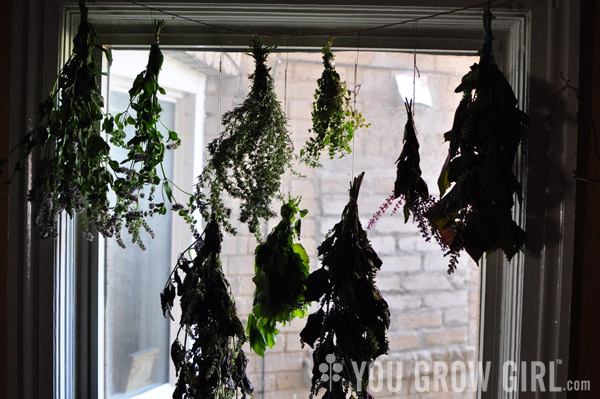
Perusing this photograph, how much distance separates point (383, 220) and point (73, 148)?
94 centimetres

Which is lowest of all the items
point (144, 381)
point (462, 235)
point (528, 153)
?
point (144, 381)

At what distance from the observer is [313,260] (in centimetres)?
167

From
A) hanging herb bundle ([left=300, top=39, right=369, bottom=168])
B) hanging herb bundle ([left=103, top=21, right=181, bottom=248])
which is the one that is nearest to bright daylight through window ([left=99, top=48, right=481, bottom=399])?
hanging herb bundle ([left=300, top=39, right=369, bottom=168])

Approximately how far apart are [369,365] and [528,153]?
68 centimetres

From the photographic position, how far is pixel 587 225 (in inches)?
52.1

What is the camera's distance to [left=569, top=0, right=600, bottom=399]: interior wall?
51.8 inches

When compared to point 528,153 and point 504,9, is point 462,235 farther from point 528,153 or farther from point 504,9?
point 504,9

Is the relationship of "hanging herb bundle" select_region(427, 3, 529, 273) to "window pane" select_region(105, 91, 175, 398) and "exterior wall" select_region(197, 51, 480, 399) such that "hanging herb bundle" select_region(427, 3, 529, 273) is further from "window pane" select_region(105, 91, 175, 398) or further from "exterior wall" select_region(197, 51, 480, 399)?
"window pane" select_region(105, 91, 175, 398)

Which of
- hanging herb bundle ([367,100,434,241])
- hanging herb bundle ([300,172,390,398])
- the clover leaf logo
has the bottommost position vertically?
the clover leaf logo

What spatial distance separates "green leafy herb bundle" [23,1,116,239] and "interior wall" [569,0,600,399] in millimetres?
1207

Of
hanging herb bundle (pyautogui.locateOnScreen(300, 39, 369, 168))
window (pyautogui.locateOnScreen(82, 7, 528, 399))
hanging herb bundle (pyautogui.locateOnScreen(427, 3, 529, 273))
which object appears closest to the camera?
hanging herb bundle (pyautogui.locateOnScreen(427, 3, 529, 273))

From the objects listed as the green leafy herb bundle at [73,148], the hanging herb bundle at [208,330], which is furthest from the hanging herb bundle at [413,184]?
the green leafy herb bundle at [73,148]

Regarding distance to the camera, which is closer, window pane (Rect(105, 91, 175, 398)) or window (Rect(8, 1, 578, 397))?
window (Rect(8, 1, 578, 397))

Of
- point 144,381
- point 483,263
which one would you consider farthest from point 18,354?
point 483,263
